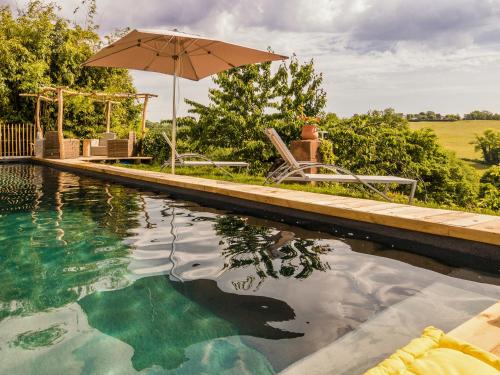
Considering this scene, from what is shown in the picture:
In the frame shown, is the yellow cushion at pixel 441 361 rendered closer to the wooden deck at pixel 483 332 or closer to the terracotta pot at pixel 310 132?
the wooden deck at pixel 483 332

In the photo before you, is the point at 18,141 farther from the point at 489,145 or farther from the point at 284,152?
the point at 489,145

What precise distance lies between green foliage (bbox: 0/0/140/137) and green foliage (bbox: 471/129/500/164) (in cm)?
4609

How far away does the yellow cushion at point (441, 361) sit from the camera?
1158 millimetres

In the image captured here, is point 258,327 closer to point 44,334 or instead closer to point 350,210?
point 44,334

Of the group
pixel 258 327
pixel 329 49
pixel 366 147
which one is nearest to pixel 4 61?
pixel 329 49

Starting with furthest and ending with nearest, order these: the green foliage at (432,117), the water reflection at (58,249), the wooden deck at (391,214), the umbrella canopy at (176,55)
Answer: the green foliage at (432,117), the umbrella canopy at (176,55), the wooden deck at (391,214), the water reflection at (58,249)

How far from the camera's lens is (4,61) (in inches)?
683

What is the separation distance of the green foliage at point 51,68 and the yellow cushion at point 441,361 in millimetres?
18761

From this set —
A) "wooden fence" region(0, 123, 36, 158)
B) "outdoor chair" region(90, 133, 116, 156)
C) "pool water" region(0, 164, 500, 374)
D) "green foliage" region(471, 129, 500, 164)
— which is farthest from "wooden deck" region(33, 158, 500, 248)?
"green foliage" region(471, 129, 500, 164)

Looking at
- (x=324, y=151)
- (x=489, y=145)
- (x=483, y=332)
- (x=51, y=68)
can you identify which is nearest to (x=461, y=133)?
(x=489, y=145)

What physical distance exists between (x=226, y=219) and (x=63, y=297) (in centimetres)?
255

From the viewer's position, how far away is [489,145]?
5166 centimetres

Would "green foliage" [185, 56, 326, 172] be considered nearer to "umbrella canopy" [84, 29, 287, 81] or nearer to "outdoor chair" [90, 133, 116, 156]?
"outdoor chair" [90, 133, 116, 156]

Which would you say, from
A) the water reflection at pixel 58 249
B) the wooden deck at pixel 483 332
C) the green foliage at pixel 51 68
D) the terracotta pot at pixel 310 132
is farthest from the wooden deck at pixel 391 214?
the green foliage at pixel 51 68
